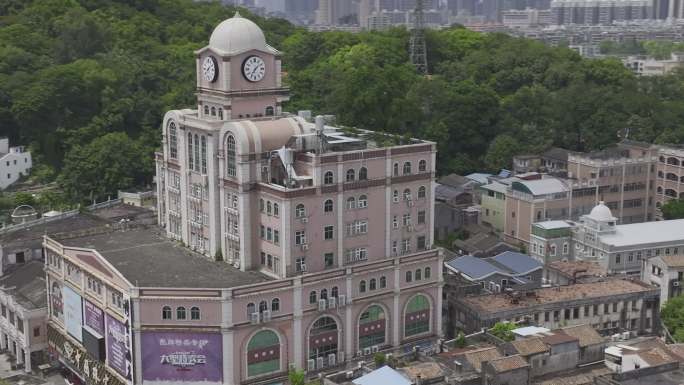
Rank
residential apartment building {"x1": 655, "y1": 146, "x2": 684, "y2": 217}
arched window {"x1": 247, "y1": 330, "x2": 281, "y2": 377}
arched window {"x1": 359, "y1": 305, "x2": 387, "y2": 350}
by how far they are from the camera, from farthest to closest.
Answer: residential apartment building {"x1": 655, "y1": 146, "x2": 684, "y2": 217} < arched window {"x1": 359, "y1": 305, "x2": 387, "y2": 350} < arched window {"x1": 247, "y1": 330, "x2": 281, "y2": 377}

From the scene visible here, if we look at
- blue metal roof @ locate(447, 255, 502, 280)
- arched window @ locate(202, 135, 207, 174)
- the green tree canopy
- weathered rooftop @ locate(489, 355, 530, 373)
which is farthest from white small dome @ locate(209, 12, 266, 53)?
the green tree canopy

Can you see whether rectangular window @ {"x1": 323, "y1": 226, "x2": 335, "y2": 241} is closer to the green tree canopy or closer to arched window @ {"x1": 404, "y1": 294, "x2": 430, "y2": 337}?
arched window @ {"x1": 404, "y1": 294, "x2": 430, "y2": 337}

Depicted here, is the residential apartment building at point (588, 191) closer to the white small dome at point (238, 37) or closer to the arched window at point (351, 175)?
the arched window at point (351, 175)

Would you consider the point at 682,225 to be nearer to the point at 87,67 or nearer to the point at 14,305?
the point at 14,305

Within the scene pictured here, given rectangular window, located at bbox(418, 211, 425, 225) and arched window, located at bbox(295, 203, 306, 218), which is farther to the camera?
rectangular window, located at bbox(418, 211, 425, 225)

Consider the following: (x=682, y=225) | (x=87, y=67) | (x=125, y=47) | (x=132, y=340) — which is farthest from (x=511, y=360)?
(x=125, y=47)

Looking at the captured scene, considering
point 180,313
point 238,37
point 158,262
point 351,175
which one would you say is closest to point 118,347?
point 180,313

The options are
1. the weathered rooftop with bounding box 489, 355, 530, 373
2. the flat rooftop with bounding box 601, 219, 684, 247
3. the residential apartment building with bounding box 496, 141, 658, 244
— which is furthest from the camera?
the residential apartment building with bounding box 496, 141, 658, 244
